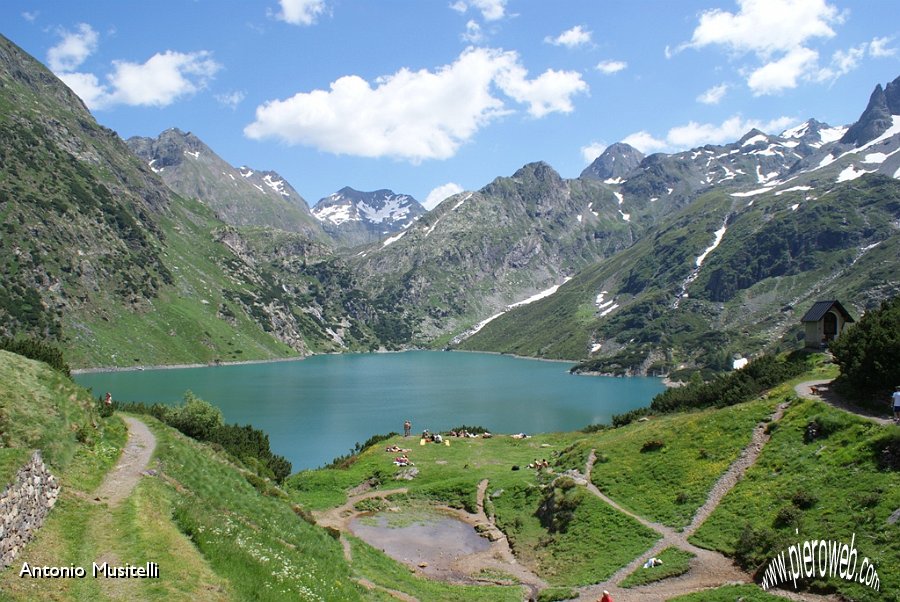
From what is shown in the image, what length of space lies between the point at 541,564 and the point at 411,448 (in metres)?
30.4

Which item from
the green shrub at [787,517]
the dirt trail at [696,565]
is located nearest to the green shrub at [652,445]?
the dirt trail at [696,565]

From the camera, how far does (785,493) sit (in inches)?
1132

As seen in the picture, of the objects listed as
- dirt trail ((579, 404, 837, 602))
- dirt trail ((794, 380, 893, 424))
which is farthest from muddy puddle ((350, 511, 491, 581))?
dirt trail ((794, 380, 893, 424))

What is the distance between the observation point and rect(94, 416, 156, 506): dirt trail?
871 inches

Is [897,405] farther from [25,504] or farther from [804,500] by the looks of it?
[25,504]

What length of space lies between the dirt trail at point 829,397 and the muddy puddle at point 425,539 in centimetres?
2332

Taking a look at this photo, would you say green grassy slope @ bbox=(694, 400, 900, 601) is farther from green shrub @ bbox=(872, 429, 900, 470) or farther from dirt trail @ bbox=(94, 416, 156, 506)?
dirt trail @ bbox=(94, 416, 156, 506)

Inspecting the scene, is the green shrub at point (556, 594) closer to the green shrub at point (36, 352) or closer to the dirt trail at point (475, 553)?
the dirt trail at point (475, 553)

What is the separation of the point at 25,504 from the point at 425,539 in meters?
26.7

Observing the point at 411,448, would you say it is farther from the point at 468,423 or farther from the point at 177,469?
the point at 468,423

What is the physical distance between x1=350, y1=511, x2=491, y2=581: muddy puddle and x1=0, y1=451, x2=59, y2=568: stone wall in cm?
2055

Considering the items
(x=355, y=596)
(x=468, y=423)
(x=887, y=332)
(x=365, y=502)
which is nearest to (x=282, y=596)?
(x=355, y=596)

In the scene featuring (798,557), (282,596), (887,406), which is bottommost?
(798,557)

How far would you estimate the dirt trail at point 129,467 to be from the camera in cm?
2212
